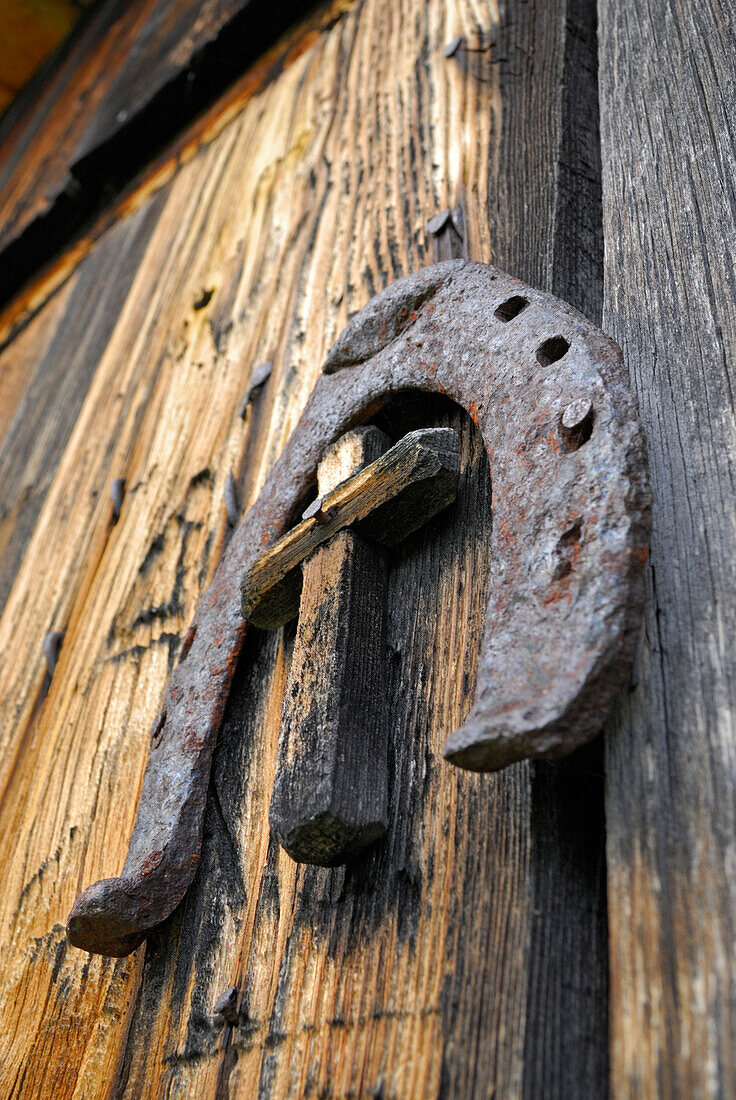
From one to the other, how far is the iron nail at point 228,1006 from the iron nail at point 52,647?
0.70 metres

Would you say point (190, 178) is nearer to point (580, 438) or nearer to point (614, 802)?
point (580, 438)

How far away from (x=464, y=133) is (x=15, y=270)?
1907 millimetres

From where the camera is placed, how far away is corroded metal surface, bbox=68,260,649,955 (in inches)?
21.7

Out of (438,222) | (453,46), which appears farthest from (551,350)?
(453,46)

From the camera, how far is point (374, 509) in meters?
0.80

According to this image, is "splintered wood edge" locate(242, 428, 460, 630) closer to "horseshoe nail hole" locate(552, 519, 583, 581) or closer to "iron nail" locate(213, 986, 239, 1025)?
"horseshoe nail hole" locate(552, 519, 583, 581)

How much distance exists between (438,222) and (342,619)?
633mm

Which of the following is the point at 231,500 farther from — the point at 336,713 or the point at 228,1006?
the point at 228,1006

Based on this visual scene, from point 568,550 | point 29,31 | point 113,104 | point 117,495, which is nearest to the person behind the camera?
point 568,550

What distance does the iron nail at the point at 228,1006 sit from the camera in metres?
0.77

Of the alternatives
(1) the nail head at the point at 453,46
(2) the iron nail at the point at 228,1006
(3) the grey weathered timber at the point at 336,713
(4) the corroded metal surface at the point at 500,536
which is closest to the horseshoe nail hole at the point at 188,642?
(4) the corroded metal surface at the point at 500,536

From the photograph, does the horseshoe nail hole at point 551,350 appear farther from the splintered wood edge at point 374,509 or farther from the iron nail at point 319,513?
the iron nail at point 319,513

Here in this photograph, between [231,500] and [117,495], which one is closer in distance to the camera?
[231,500]

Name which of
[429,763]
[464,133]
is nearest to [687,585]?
[429,763]
